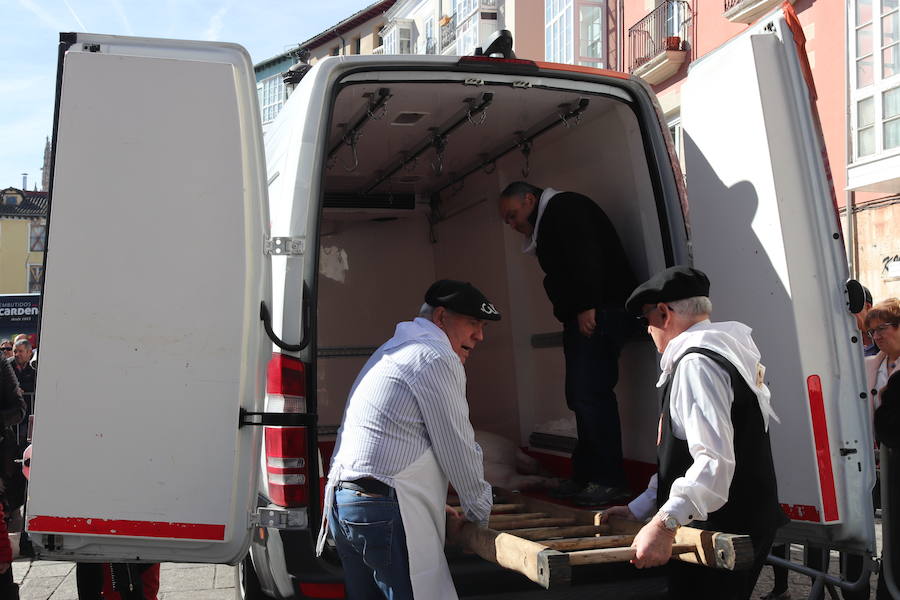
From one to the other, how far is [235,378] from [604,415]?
6.97 ft

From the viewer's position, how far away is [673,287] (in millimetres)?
3203

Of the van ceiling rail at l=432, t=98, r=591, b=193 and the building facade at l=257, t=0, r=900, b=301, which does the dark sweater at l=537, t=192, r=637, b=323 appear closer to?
the van ceiling rail at l=432, t=98, r=591, b=193

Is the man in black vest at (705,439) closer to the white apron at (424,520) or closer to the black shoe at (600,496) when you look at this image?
the white apron at (424,520)

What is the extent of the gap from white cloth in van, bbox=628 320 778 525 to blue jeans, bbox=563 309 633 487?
1665 mm

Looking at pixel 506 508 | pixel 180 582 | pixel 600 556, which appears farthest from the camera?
pixel 180 582

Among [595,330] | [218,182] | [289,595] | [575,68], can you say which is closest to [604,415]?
[595,330]

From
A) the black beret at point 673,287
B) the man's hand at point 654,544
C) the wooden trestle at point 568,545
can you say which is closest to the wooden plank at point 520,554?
the wooden trestle at point 568,545

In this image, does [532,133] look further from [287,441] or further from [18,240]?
[18,240]

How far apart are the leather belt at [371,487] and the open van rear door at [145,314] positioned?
41 cm

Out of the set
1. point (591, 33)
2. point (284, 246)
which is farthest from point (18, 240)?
point (284, 246)

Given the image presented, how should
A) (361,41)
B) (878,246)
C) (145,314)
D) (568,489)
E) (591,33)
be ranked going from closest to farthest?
(145,314)
(568,489)
(878,246)
(591,33)
(361,41)

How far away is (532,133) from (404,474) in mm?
2958

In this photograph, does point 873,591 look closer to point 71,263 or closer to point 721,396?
point 721,396

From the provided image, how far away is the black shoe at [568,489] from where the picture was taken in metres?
4.88
